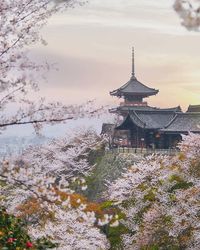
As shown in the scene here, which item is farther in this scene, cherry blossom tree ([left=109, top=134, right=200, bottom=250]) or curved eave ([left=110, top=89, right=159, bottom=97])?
curved eave ([left=110, top=89, right=159, bottom=97])

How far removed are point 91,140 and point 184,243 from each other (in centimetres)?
3425

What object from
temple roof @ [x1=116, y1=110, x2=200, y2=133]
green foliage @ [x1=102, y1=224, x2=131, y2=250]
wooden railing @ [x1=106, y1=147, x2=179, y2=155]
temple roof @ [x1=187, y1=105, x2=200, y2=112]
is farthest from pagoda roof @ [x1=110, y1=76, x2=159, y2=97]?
green foliage @ [x1=102, y1=224, x2=131, y2=250]

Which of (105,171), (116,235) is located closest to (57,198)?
(116,235)

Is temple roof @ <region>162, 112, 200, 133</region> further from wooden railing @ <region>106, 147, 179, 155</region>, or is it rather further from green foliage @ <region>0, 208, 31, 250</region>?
green foliage @ <region>0, 208, 31, 250</region>

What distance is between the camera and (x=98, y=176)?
45312 millimetres

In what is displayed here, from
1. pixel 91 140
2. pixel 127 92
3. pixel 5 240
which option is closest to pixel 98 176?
pixel 91 140

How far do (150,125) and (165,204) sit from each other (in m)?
28.7

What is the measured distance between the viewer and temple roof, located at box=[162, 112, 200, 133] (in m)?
44.3

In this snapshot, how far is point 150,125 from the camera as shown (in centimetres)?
4859

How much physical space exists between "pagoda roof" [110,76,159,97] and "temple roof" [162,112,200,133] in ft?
43.2

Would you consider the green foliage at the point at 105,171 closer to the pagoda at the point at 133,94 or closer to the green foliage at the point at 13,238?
the pagoda at the point at 133,94

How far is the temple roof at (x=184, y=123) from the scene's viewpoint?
145 feet

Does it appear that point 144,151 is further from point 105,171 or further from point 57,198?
point 57,198

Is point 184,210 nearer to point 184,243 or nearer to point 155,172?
point 184,243
